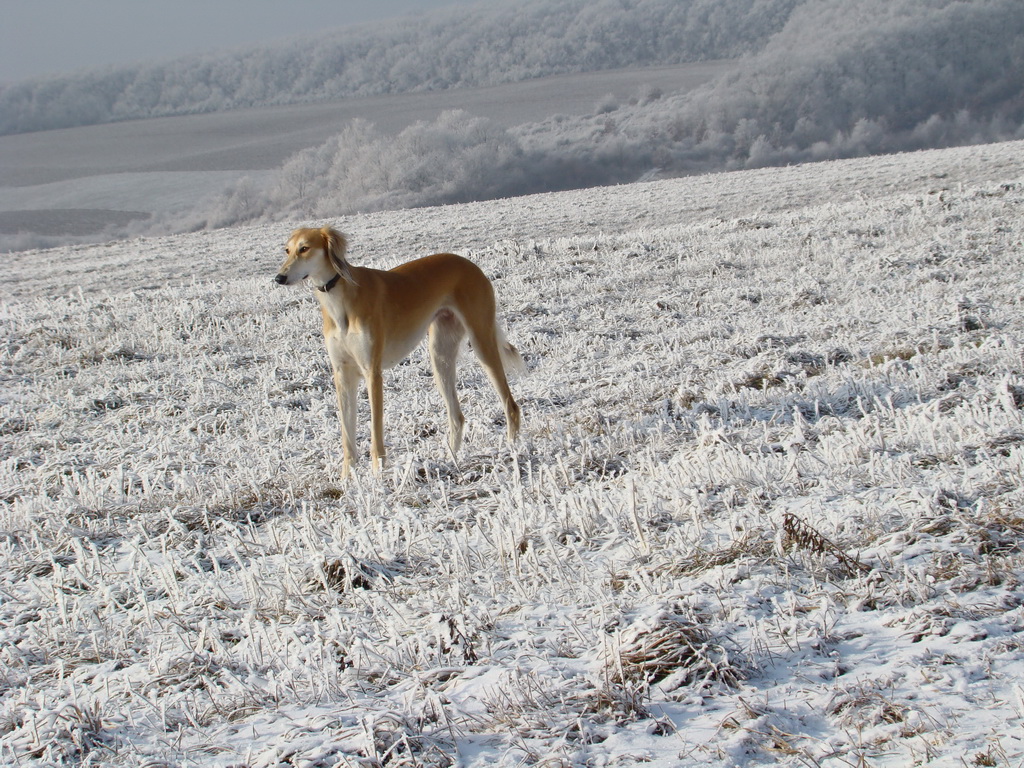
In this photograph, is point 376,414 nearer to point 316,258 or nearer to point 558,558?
point 316,258

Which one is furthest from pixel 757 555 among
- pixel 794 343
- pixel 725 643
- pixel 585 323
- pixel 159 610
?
pixel 585 323

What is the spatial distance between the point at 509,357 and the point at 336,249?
2012 mm

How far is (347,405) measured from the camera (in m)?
6.56

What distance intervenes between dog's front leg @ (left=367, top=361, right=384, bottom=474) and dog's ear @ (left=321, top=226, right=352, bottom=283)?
74 centimetres

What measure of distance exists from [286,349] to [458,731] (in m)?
9.41

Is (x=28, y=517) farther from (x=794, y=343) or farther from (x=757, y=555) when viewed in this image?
(x=794, y=343)

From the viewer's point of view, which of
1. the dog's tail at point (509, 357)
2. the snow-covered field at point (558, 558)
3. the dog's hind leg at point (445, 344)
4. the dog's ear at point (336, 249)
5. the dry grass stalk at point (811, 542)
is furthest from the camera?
the dog's tail at point (509, 357)

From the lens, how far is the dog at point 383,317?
6359 mm

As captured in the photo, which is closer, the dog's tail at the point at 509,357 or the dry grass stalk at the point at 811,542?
the dry grass stalk at the point at 811,542

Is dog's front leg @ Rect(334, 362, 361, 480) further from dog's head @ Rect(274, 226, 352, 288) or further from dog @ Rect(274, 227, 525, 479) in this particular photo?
dog's head @ Rect(274, 226, 352, 288)

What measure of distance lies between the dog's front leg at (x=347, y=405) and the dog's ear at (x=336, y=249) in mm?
756

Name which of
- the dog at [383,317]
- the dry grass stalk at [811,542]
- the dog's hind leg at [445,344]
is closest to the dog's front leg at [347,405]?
the dog at [383,317]

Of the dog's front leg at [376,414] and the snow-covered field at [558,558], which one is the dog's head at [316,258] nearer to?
the dog's front leg at [376,414]

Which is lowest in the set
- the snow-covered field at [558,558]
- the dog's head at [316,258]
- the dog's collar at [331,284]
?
the snow-covered field at [558,558]
